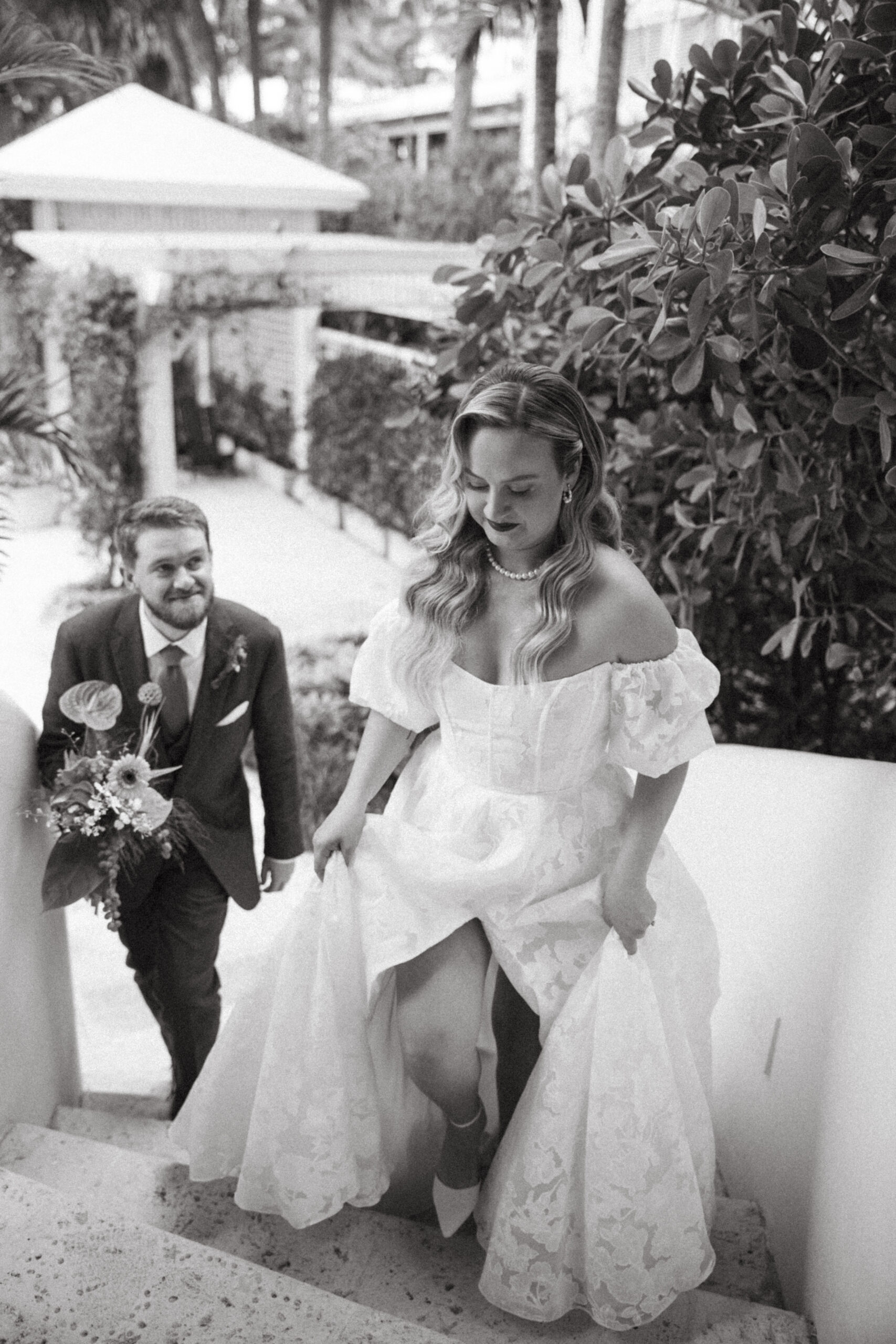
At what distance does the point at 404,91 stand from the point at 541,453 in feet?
50.0

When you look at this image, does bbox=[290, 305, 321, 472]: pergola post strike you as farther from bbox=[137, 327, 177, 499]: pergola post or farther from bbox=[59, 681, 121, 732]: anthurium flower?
bbox=[59, 681, 121, 732]: anthurium flower

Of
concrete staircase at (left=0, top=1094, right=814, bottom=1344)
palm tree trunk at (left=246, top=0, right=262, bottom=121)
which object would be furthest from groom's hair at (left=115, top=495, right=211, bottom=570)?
palm tree trunk at (left=246, top=0, right=262, bottom=121)

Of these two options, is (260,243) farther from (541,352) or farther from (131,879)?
(131,879)

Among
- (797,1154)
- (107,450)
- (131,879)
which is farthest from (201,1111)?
(107,450)

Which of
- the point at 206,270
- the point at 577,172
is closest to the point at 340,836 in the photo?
the point at 577,172

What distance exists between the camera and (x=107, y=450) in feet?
22.4

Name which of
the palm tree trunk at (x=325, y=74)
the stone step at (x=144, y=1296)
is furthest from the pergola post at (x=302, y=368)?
the stone step at (x=144, y=1296)

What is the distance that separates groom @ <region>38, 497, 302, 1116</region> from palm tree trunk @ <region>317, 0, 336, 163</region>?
10.5 metres

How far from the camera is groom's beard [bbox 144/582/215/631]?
2.27 m

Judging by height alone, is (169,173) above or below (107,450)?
above

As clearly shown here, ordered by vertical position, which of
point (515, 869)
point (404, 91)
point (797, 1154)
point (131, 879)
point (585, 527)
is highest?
point (404, 91)

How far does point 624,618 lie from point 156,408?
5.52 m

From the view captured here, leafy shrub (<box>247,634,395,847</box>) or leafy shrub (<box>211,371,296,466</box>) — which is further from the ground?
leafy shrub (<box>211,371,296,466</box>)

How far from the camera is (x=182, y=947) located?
99.3 inches
